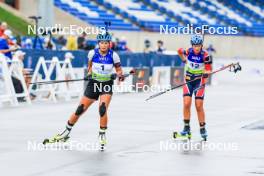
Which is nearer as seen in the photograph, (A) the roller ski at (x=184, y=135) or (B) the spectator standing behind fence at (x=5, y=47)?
(A) the roller ski at (x=184, y=135)

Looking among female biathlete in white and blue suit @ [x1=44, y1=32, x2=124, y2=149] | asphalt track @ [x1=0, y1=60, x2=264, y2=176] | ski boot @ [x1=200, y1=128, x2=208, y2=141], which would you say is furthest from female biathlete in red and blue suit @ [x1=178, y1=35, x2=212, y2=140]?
female biathlete in white and blue suit @ [x1=44, y1=32, x2=124, y2=149]

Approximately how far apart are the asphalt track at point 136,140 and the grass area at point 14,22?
12232 mm

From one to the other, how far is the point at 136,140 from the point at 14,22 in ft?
82.0

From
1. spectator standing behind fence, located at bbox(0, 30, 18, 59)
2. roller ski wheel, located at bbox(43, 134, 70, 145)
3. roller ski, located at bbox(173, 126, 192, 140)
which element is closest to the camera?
roller ski wheel, located at bbox(43, 134, 70, 145)

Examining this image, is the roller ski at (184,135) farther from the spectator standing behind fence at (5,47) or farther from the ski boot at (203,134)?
the spectator standing behind fence at (5,47)

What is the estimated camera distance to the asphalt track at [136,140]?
495 inches

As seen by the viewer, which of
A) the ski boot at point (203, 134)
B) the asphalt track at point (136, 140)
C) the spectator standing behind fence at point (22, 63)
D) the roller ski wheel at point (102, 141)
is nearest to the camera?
the asphalt track at point (136, 140)

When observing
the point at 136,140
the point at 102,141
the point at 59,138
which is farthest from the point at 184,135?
the point at 59,138

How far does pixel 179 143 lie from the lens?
16.0 meters

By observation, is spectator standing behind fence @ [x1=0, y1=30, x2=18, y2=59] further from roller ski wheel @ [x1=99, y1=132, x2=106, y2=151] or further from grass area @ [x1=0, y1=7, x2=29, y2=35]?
grass area @ [x1=0, y1=7, x2=29, y2=35]

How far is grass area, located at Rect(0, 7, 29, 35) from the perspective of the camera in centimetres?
3938

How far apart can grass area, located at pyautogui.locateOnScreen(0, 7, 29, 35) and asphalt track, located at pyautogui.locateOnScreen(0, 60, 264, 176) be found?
1223cm

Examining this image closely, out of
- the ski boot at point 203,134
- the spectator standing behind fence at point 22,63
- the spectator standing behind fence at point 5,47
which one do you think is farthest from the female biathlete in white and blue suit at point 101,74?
the spectator standing behind fence at point 22,63

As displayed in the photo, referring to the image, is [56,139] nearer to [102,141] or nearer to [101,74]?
[102,141]
